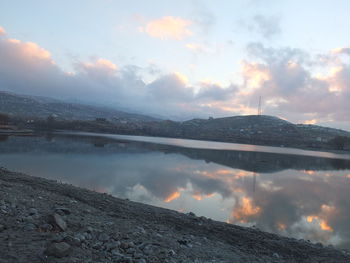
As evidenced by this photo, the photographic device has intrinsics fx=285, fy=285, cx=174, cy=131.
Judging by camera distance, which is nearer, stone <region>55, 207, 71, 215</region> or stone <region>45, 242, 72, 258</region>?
stone <region>45, 242, 72, 258</region>

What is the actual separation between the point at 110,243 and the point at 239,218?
11.5 metres

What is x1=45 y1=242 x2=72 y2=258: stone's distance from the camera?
6.82 meters

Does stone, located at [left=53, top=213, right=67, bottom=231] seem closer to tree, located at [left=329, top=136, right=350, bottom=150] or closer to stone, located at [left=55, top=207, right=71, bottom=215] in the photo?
stone, located at [left=55, top=207, right=71, bottom=215]

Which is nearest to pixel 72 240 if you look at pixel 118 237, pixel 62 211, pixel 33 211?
pixel 118 237

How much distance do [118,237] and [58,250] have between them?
2.78 meters

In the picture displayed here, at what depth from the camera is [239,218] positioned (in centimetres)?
1817

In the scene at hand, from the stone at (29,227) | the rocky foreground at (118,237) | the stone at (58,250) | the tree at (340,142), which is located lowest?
the rocky foreground at (118,237)

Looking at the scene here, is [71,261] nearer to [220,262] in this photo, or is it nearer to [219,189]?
[220,262]

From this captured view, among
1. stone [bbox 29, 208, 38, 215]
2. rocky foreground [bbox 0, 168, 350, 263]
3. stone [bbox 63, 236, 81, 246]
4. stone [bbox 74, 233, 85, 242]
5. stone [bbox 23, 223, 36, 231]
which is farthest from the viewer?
stone [bbox 29, 208, 38, 215]

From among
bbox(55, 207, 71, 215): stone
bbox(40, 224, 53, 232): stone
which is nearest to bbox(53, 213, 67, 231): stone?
bbox(40, 224, 53, 232): stone

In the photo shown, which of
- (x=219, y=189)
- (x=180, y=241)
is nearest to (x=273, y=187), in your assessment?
(x=219, y=189)

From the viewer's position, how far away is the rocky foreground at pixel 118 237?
24.3 ft

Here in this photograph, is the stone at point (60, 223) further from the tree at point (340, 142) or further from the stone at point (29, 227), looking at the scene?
the tree at point (340, 142)

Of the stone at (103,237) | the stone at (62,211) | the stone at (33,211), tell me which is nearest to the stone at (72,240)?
the stone at (103,237)
